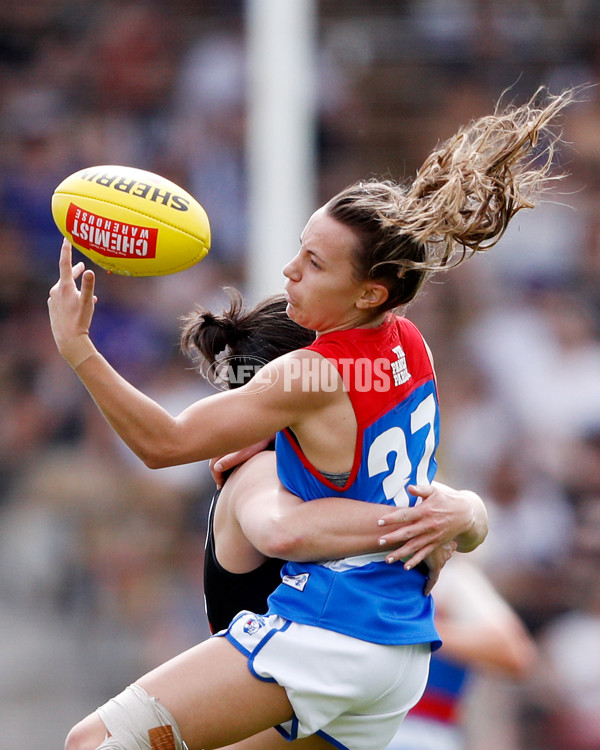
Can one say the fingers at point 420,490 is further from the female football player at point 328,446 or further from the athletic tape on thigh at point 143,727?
the athletic tape on thigh at point 143,727

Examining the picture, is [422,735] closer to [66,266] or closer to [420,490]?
[420,490]

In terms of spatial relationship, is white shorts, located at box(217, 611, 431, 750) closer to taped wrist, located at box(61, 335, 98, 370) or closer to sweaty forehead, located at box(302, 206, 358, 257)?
taped wrist, located at box(61, 335, 98, 370)

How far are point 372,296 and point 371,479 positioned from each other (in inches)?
15.3

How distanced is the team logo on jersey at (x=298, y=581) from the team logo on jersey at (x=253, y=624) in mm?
93

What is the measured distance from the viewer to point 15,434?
6.62 meters

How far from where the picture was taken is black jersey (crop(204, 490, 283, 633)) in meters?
2.67

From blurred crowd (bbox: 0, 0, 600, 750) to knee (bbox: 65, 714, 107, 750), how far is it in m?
3.72

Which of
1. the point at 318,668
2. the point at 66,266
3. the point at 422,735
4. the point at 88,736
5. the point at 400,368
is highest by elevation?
the point at 66,266

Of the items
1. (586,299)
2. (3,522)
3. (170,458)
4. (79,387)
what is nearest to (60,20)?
(79,387)

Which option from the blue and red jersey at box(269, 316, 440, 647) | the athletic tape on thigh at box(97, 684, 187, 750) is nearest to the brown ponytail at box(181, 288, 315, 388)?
the blue and red jersey at box(269, 316, 440, 647)

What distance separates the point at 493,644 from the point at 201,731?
1.89 m

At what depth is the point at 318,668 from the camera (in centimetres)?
234

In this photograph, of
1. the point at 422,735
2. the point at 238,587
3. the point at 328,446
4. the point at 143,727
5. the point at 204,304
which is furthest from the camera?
the point at 204,304

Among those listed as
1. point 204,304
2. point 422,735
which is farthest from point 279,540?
point 204,304
